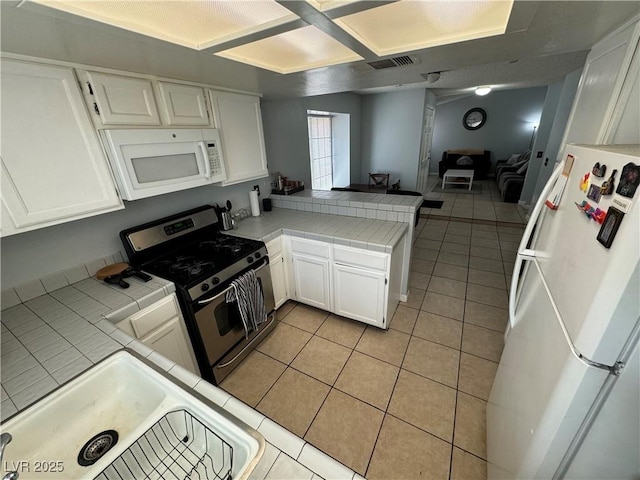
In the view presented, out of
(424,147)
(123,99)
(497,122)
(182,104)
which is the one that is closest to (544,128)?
(424,147)

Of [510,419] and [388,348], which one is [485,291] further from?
[510,419]

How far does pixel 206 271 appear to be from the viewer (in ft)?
5.51

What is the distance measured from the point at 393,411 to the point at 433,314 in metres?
1.14

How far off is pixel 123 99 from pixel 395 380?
2.51m

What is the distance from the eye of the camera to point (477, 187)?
7215 millimetres

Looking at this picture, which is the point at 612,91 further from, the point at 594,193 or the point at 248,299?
the point at 248,299

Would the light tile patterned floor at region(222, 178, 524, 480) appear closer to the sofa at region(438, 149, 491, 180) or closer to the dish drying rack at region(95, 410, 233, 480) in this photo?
the dish drying rack at region(95, 410, 233, 480)

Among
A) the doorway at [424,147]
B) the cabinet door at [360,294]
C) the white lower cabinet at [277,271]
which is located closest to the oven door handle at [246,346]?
the white lower cabinet at [277,271]

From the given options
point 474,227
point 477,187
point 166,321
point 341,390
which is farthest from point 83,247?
point 477,187

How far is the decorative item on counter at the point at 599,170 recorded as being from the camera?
71 cm

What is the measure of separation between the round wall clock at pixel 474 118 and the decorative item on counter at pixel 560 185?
8748 mm

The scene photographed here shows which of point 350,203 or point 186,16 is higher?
point 186,16

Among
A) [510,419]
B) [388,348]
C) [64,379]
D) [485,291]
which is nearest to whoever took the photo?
[64,379]

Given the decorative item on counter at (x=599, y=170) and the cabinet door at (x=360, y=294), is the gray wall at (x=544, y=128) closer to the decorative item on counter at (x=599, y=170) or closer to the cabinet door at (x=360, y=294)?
the cabinet door at (x=360, y=294)
